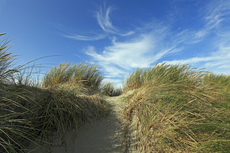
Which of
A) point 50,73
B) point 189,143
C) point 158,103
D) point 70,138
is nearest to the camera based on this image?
point 189,143

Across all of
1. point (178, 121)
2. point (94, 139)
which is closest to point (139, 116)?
point (178, 121)

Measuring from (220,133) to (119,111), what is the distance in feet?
7.84

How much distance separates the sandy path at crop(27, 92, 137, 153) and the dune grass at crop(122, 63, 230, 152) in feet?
0.81

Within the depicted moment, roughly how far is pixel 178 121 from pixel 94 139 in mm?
1883

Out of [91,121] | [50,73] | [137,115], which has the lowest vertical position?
[91,121]

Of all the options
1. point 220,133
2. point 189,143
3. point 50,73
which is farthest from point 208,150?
point 50,73

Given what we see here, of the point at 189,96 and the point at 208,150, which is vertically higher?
the point at 189,96

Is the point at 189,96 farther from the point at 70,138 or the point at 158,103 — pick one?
the point at 70,138

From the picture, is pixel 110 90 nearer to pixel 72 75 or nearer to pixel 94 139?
pixel 72 75

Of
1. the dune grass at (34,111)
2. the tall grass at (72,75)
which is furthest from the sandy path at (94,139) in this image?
the tall grass at (72,75)

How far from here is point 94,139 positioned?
119 inches

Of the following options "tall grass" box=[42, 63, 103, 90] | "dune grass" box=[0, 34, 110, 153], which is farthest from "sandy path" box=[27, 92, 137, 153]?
"tall grass" box=[42, 63, 103, 90]

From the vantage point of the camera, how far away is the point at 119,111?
394 centimetres

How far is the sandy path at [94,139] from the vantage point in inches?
107
